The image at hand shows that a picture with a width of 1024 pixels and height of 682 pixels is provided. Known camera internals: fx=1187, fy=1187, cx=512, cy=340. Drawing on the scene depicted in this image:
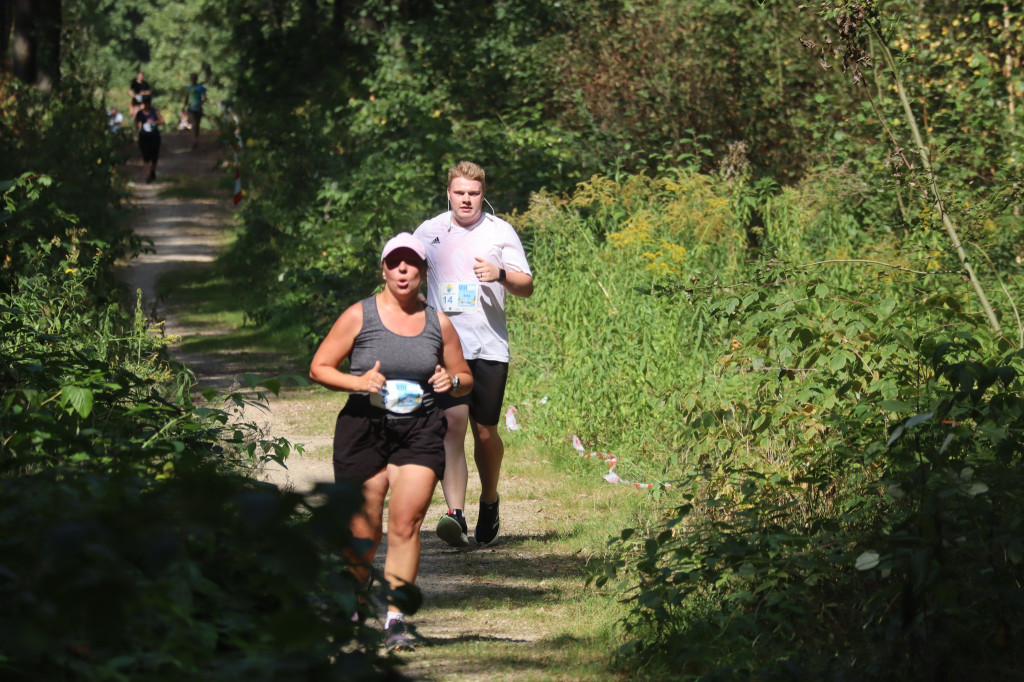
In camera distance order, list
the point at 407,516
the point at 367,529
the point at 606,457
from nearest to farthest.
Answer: the point at 367,529 → the point at 407,516 → the point at 606,457

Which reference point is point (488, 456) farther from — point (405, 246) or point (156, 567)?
point (156, 567)

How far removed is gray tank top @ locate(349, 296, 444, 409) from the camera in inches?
206

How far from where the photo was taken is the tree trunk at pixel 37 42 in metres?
21.4

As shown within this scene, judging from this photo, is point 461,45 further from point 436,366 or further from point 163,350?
point 436,366

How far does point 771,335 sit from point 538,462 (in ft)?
10.3

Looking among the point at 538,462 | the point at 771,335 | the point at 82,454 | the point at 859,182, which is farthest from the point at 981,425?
the point at 859,182

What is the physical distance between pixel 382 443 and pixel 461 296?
1.63m

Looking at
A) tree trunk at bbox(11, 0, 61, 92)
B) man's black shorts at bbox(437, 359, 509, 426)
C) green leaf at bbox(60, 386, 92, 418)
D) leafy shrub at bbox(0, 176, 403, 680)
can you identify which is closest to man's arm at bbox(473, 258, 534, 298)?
man's black shorts at bbox(437, 359, 509, 426)

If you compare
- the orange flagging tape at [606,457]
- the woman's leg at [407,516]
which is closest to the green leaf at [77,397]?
the woman's leg at [407,516]

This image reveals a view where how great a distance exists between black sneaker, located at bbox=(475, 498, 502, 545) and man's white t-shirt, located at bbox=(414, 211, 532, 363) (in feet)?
2.89

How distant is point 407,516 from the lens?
5.07 metres

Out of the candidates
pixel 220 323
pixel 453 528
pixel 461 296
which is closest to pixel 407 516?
pixel 453 528

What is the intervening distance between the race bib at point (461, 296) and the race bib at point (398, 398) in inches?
59.9

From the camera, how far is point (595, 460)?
855cm
